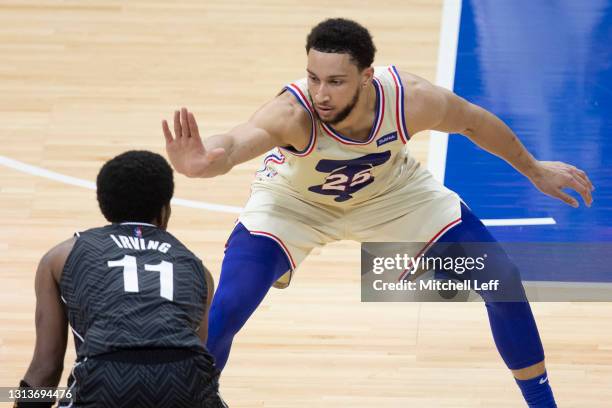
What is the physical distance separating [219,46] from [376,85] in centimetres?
402

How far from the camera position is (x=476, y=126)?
5.33 metres

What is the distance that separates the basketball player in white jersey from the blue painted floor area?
64.0 inches

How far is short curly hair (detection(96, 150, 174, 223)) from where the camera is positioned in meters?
3.59

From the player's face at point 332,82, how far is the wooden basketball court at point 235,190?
155 cm

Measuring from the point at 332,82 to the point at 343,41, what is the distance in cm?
18

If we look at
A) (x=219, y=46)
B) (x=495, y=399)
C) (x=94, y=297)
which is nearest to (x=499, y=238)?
(x=495, y=399)

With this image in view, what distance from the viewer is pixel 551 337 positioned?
630 centimetres

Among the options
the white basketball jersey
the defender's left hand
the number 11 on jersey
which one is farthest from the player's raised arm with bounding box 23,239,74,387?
the defender's left hand

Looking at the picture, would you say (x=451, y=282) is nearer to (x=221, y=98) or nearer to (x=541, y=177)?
(x=541, y=177)

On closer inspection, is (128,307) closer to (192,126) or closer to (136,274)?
(136,274)

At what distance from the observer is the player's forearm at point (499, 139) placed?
5332mm

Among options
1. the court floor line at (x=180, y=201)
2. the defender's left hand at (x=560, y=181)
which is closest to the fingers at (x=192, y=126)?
the defender's left hand at (x=560, y=181)

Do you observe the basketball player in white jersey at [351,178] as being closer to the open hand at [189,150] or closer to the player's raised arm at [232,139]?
the player's raised arm at [232,139]

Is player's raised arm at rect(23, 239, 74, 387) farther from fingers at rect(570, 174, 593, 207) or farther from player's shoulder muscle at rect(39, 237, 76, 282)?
fingers at rect(570, 174, 593, 207)
